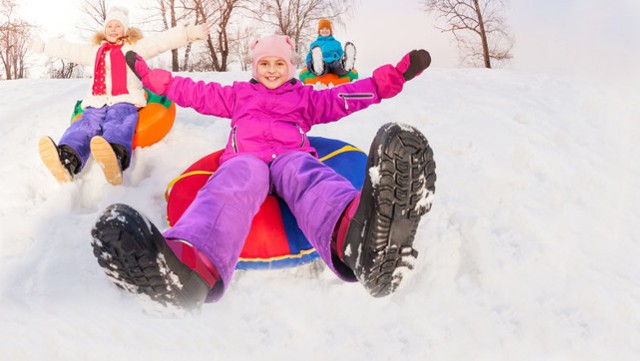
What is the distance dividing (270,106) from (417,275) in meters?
1.09

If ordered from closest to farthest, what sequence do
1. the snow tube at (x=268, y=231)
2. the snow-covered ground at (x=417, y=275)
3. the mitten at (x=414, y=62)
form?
the snow-covered ground at (x=417, y=275)
the snow tube at (x=268, y=231)
the mitten at (x=414, y=62)

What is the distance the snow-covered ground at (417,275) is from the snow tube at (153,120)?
9cm

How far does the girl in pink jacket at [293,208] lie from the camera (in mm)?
1164

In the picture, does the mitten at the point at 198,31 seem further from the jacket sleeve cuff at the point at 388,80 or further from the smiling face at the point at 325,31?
the smiling face at the point at 325,31

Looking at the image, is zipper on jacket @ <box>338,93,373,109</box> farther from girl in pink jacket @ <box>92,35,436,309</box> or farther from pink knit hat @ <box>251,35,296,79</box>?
pink knit hat @ <box>251,35,296,79</box>

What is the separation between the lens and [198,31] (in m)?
2.85

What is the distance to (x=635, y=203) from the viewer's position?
2.91 m

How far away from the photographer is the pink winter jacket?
2.24 metres

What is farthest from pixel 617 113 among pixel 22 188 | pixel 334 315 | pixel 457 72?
pixel 22 188

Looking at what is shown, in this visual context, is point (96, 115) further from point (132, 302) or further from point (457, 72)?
point (457, 72)

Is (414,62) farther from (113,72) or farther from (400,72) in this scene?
(113,72)

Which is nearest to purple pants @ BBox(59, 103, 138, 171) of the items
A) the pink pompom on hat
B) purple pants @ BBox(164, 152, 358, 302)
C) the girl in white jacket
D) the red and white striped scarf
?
the girl in white jacket

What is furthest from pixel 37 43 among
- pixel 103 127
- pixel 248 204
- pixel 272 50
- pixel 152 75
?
pixel 248 204

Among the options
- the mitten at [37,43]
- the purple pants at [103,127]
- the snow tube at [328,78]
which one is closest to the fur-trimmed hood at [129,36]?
the mitten at [37,43]
